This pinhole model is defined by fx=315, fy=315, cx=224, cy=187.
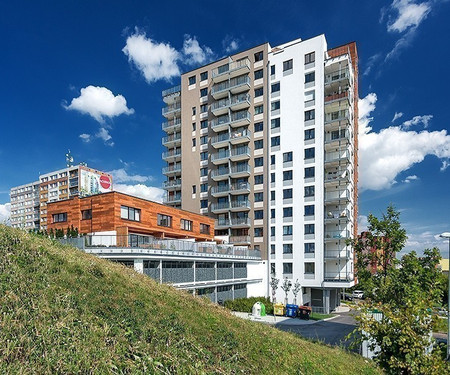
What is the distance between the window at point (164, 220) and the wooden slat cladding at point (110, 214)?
0.34 meters

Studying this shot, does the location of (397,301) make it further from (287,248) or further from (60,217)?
(287,248)

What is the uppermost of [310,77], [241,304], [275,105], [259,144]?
[310,77]

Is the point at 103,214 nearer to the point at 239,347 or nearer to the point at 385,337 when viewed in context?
the point at 239,347

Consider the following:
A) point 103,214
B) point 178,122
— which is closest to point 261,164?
point 178,122

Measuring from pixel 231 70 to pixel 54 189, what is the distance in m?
81.6

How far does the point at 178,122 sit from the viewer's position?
56594 millimetres

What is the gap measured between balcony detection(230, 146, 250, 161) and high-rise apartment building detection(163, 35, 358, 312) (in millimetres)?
155

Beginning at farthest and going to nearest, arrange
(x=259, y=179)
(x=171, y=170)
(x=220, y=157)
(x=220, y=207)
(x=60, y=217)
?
(x=171, y=170) → (x=220, y=157) → (x=220, y=207) → (x=259, y=179) → (x=60, y=217)

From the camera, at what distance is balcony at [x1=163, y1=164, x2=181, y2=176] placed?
181 feet

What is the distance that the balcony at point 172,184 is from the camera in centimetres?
5462

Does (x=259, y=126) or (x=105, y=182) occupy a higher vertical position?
(x=259, y=126)

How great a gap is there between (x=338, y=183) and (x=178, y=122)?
29.5 metres

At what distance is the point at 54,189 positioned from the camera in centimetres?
10425

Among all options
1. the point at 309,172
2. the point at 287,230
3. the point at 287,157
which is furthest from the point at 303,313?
the point at 287,157
